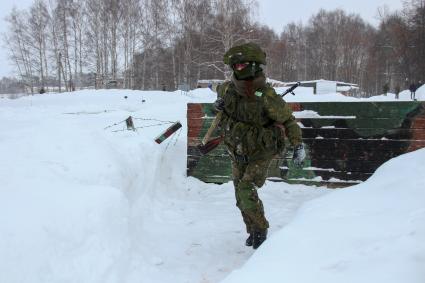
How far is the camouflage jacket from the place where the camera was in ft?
12.3

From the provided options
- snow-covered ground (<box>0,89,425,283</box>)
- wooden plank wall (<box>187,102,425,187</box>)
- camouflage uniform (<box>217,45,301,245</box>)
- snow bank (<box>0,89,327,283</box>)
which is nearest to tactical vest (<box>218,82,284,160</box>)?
camouflage uniform (<box>217,45,301,245</box>)

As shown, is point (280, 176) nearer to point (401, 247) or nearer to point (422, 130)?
point (422, 130)

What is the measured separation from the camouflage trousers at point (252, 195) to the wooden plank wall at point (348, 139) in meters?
1.78

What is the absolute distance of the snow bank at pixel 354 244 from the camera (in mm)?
2025

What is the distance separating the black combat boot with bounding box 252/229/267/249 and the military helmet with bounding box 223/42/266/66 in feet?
4.74

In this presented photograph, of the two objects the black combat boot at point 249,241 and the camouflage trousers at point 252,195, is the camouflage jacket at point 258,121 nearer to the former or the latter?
the camouflage trousers at point 252,195

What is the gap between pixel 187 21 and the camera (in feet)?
108

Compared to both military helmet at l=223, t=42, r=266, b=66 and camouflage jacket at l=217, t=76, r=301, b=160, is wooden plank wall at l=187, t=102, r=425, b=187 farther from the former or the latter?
military helmet at l=223, t=42, r=266, b=66

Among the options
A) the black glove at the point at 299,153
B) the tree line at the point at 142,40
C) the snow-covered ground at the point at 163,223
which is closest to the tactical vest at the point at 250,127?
the black glove at the point at 299,153

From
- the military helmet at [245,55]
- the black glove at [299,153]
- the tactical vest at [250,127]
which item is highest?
the military helmet at [245,55]

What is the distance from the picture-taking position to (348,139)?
Result: 5.82 metres

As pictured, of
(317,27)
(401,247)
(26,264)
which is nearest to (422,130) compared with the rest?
(401,247)

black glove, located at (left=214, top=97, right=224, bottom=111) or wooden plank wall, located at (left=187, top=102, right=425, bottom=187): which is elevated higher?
black glove, located at (left=214, top=97, right=224, bottom=111)

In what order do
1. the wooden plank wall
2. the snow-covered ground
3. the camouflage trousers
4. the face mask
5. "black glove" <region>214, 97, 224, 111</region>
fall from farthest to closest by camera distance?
the wooden plank wall < "black glove" <region>214, 97, 224, 111</region> < the camouflage trousers < the face mask < the snow-covered ground
